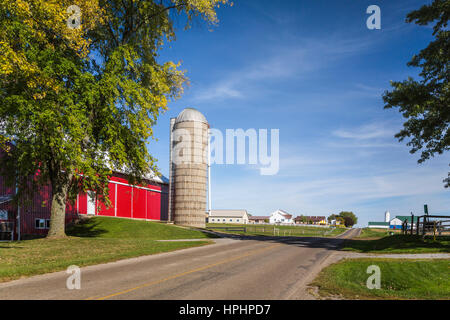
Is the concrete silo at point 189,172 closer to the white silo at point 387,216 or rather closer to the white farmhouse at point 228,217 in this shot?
the white farmhouse at point 228,217

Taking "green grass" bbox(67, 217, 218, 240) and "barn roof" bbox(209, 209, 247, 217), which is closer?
"green grass" bbox(67, 217, 218, 240)

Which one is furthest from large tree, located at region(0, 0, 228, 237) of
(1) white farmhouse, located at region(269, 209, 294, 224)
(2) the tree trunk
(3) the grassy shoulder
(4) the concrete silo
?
(1) white farmhouse, located at region(269, 209, 294, 224)

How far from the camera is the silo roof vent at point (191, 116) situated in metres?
46.6

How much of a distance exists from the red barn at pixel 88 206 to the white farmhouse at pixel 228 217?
264 feet

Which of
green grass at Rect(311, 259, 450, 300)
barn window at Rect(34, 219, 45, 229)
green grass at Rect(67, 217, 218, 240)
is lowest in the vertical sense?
green grass at Rect(67, 217, 218, 240)

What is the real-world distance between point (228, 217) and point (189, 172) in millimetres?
88392

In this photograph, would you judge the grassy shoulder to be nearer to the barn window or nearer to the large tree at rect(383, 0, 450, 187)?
the barn window

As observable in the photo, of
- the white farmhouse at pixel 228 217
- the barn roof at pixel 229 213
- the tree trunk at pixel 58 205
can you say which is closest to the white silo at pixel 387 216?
the white farmhouse at pixel 228 217

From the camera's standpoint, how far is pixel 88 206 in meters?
36.8

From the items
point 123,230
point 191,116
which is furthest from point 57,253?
point 191,116

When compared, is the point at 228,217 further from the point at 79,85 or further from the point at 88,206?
the point at 79,85

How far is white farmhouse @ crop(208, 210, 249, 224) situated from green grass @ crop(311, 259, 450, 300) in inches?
4544

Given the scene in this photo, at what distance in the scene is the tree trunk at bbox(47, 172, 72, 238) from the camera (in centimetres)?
2114
